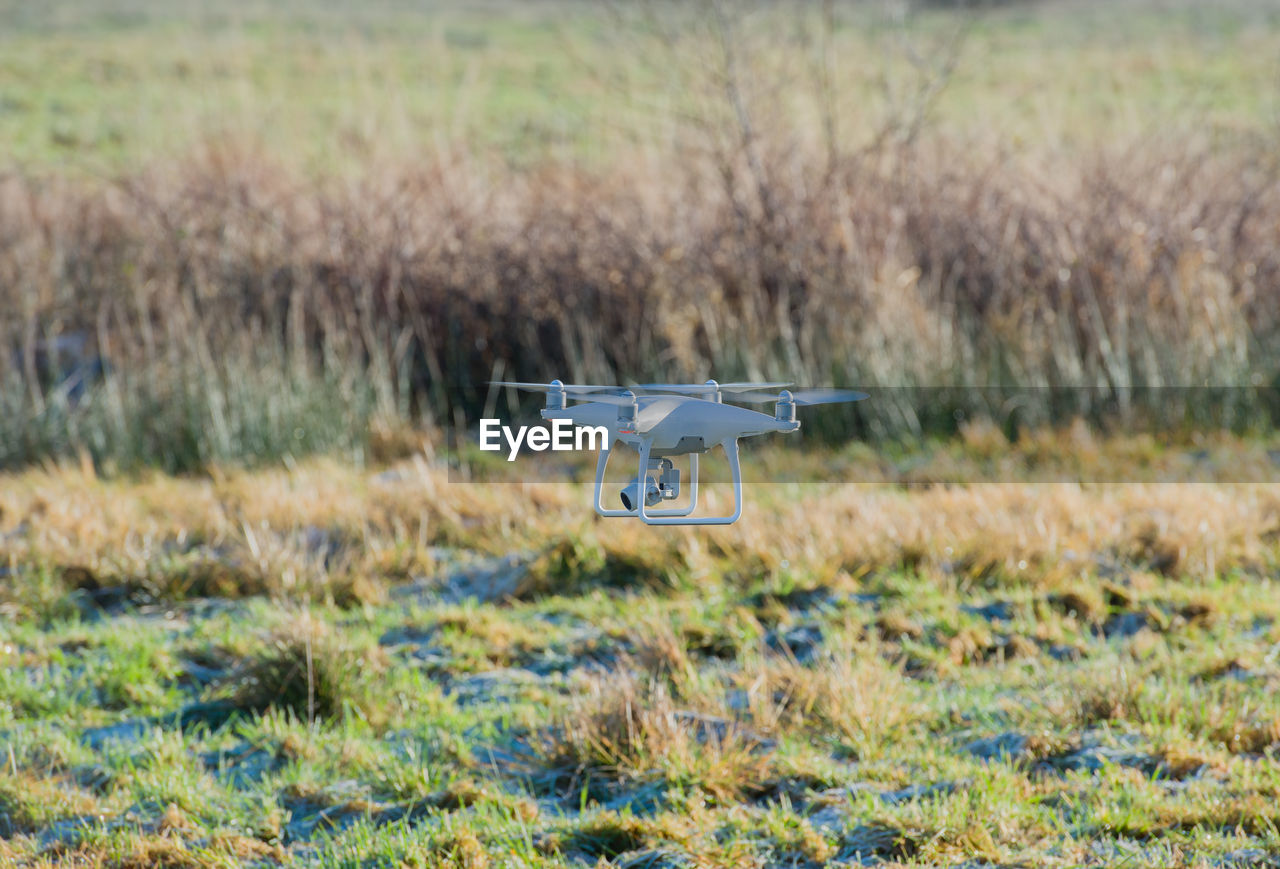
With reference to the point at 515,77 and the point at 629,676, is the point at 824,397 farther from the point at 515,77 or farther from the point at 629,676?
the point at 515,77

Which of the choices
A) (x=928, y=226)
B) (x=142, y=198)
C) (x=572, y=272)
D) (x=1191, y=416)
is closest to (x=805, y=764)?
(x=1191, y=416)

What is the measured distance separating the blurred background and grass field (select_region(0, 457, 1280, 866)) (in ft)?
2.13

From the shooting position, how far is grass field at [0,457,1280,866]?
407 cm

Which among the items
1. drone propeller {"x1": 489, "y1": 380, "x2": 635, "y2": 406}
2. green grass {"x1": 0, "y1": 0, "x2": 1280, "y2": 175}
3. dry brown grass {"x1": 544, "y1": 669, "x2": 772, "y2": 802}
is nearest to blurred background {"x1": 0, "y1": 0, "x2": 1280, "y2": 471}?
green grass {"x1": 0, "y1": 0, "x2": 1280, "y2": 175}

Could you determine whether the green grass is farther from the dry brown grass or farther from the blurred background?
the dry brown grass

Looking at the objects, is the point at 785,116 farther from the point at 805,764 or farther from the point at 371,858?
the point at 371,858

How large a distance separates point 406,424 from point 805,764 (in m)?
3.66

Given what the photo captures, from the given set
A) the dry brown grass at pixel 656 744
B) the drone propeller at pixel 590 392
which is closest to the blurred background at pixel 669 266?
the dry brown grass at pixel 656 744

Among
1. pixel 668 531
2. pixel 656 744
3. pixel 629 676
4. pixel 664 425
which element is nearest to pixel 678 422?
pixel 664 425

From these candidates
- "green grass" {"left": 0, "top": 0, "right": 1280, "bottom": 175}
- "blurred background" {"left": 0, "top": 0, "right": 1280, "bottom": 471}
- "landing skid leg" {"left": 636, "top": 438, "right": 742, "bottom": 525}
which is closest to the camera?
"landing skid leg" {"left": 636, "top": 438, "right": 742, "bottom": 525}

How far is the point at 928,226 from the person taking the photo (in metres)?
9.90

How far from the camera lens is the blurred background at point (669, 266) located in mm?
7156

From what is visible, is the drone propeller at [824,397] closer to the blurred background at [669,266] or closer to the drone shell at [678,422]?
the drone shell at [678,422]

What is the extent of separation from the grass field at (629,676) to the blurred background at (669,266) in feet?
2.13
